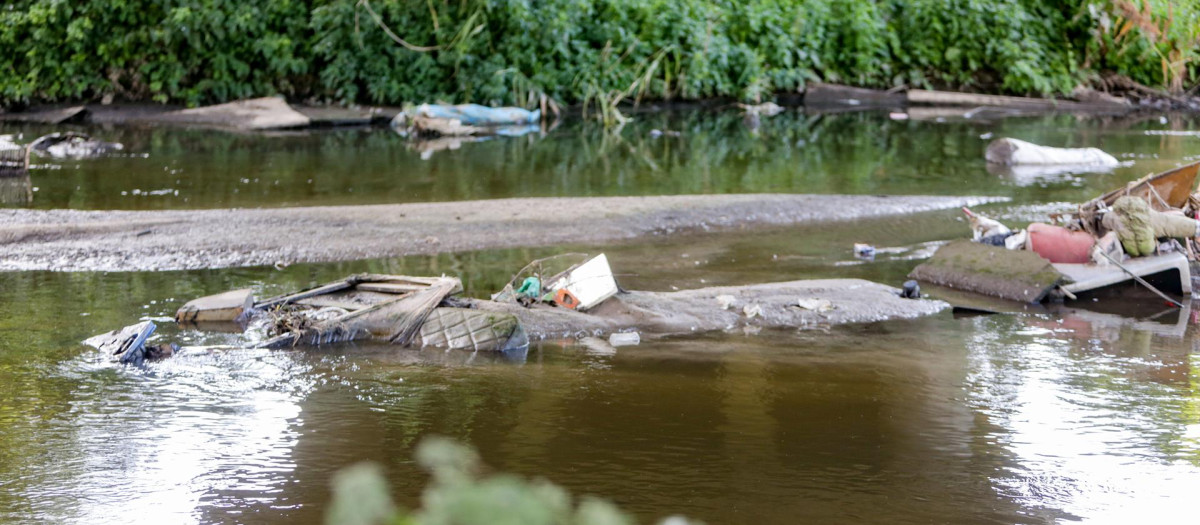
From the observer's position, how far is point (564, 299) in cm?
741

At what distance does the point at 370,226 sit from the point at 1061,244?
5550 millimetres

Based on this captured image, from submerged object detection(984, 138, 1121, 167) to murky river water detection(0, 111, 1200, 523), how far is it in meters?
5.84

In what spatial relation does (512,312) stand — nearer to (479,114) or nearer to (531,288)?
(531,288)

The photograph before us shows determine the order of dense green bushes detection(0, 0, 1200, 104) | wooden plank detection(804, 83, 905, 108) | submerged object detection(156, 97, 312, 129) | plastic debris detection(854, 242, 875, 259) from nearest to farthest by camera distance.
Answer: plastic debris detection(854, 242, 875, 259), submerged object detection(156, 97, 312, 129), dense green bushes detection(0, 0, 1200, 104), wooden plank detection(804, 83, 905, 108)

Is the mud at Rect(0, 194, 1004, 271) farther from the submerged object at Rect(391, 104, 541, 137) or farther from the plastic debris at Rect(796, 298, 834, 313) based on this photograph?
the submerged object at Rect(391, 104, 541, 137)

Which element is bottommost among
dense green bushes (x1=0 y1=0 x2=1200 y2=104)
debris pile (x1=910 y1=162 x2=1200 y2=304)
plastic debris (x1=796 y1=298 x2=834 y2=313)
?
plastic debris (x1=796 y1=298 x2=834 y2=313)

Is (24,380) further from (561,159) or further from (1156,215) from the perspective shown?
(561,159)

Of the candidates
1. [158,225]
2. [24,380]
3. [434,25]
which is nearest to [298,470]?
[24,380]

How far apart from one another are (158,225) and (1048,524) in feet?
25.2

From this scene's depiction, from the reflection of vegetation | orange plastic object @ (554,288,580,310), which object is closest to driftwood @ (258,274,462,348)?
orange plastic object @ (554,288,580,310)

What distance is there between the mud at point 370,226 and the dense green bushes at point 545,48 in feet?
31.7

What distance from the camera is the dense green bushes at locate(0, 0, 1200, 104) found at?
20.2m

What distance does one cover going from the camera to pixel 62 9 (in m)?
19.9

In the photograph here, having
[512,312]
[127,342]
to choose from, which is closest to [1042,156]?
[512,312]
